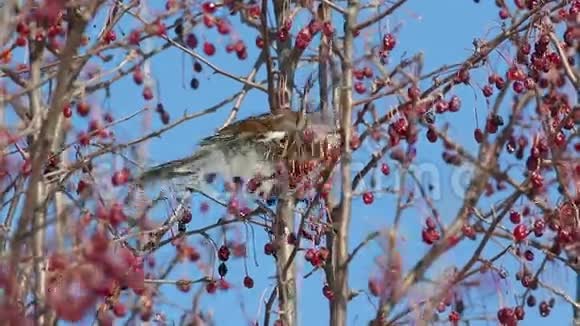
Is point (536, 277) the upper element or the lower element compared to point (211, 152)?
lower

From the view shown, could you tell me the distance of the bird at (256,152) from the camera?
446cm

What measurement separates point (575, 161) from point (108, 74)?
1.52 m

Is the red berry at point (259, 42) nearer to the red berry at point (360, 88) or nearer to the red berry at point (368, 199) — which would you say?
the red berry at point (360, 88)

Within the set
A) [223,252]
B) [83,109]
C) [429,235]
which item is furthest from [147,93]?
[429,235]

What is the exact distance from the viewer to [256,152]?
5.05 meters

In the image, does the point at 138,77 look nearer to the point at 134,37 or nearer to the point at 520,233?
the point at 134,37

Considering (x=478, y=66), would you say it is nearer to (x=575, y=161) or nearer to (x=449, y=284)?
(x=575, y=161)

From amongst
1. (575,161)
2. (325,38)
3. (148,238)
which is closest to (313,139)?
(325,38)

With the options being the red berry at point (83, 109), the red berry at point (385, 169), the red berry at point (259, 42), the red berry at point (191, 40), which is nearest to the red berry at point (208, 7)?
the red berry at point (191, 40)

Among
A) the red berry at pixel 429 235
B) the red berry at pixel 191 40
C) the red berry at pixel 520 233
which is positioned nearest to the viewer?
the red berry at pixel 429 235

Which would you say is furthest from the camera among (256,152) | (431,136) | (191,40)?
(256,152)

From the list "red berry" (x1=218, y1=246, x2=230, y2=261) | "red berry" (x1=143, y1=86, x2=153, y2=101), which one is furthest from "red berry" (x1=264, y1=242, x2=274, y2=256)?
"red berry" (x1=143, y1=86, x2=153, y2=101)

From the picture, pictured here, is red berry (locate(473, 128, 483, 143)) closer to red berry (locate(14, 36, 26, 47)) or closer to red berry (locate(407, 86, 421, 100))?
red berry (locate(407, 86, 421, 100))

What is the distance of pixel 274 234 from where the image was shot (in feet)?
15.4
